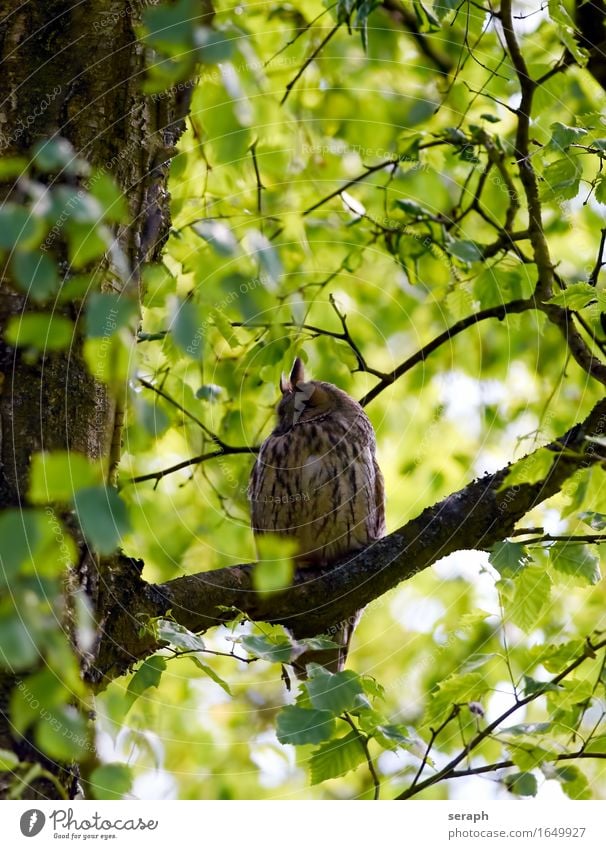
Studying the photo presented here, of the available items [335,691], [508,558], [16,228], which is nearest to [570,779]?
[508,558]

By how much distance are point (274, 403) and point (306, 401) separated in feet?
1.40

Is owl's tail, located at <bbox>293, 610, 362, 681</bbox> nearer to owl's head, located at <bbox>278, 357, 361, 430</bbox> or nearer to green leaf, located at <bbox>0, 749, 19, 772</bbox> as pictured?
owl's head, located at <bbox>278, 357, 361, 430</bbox>

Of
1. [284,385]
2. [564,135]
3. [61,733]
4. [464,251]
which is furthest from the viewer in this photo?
[284,385]

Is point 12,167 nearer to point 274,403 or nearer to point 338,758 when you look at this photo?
point 338,758

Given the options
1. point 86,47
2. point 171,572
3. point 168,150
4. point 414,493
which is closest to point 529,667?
point 168,150

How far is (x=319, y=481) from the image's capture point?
320 cm

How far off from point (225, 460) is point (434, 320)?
195 cm

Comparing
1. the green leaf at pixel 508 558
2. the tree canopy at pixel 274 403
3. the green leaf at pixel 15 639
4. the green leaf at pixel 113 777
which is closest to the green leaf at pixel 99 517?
the tree canopy at pixel 274 403

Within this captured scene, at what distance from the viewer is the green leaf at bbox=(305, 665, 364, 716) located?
1.82 m

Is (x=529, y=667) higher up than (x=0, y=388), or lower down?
lower down

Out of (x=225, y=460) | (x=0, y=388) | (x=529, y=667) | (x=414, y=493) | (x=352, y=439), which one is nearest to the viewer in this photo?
(x=0, y=388)

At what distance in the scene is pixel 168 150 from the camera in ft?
6.87

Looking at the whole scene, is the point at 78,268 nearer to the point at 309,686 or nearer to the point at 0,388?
the point at 0,388

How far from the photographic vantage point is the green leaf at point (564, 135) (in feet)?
6.87
